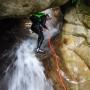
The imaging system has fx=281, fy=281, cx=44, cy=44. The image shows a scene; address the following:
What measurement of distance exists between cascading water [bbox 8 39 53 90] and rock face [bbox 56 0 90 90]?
2.95ft

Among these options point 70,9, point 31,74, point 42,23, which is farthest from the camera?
point 70,9

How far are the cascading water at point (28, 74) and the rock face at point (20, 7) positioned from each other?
192 centimetres

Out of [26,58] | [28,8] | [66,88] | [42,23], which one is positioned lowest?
[66,88]

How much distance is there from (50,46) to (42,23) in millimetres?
990

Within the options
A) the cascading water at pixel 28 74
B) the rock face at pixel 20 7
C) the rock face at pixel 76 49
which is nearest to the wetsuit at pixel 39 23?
the cascading water at pixel 28 74

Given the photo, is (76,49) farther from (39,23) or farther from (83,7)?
(83,7)

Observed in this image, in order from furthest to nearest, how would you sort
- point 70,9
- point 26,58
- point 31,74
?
point 70,9
point 26,58
point 31,74

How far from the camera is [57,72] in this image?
9648mm

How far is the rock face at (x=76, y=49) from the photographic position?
377 inches

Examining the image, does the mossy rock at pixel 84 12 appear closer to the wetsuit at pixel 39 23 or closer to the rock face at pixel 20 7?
the wetsuit at pixel 39 23

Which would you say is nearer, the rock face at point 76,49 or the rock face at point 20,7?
the rock face at point 20,7

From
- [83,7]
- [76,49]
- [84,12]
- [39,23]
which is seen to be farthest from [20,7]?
[83,7]

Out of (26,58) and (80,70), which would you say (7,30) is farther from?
(80,70)

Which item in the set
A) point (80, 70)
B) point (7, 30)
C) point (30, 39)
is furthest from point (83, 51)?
point (7, 30)
